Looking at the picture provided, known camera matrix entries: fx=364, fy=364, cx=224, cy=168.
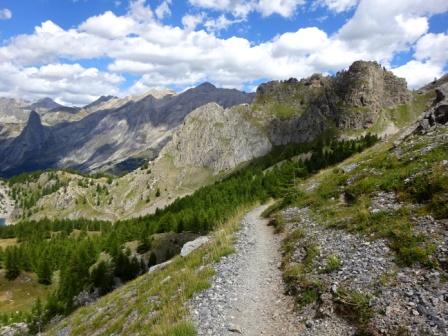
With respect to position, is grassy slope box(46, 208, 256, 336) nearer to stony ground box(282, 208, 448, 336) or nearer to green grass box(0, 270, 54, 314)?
stony ground box(282, 208, 448, 336)

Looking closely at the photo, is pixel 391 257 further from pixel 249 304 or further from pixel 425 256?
pixel 249 304

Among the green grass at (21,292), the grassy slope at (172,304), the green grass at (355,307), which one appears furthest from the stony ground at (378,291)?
the green grass at (21,292)

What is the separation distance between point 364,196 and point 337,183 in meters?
8.21

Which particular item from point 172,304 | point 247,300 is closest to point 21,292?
point 172,304

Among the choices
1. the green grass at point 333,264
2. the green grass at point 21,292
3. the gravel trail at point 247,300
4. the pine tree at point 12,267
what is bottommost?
the green grass at point 21,292

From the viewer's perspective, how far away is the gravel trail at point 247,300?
15.6 metres

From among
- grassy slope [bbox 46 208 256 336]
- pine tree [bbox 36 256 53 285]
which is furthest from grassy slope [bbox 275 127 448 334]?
pine tree [bbox 36 256 53 285]

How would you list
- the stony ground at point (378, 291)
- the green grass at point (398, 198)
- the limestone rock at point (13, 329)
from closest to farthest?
the stony ground at point (378, 291), the green grass at point (398, 198), the limestone rock at point (13, 329)

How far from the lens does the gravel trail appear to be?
1563cm

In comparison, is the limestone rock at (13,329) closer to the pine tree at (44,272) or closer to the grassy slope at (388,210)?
the pine tree at (44,272)

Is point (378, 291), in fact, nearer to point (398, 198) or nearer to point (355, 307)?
point (355, 307)

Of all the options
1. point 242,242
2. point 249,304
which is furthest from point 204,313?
point 242,242

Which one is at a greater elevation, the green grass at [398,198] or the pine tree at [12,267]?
the green grass at [398,198]

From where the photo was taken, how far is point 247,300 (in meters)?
18.2
